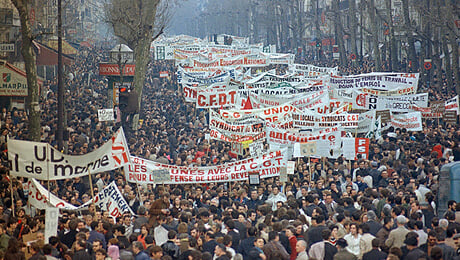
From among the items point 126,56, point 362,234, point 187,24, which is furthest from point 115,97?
point 187,24

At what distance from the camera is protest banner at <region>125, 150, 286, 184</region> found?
571 inches

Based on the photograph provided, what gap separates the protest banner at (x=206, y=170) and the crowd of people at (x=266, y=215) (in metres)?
0.25

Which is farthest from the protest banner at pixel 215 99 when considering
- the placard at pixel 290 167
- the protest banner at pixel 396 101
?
the placard at pixel 290 167

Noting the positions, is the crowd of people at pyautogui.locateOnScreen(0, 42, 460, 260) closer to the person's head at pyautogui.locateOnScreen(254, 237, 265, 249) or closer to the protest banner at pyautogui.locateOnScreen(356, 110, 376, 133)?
the person's head at pyautogui.locateOnScreen(254, 237, 265, 249)

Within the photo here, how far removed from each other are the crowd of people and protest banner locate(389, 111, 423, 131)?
25 cm

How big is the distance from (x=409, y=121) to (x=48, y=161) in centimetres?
1206

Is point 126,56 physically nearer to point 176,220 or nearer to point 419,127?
point 419,127

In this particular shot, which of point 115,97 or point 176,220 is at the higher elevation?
point 115,97

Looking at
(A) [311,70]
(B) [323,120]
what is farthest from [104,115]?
(A) [311,70]

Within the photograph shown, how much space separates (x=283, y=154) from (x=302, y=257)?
20.9 feet

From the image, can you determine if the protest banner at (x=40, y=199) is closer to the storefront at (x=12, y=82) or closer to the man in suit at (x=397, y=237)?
the man in suit at (x=397, y=237)

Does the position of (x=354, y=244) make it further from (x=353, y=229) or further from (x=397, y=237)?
(x=397, y=237)

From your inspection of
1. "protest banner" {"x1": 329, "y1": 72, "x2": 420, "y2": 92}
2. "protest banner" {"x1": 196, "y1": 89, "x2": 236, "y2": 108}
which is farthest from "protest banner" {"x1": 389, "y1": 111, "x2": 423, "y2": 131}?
"protest banner" {"x1": 196, "y1": 89, "x2": 236, "y2": 108}

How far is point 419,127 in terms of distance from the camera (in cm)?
2072
